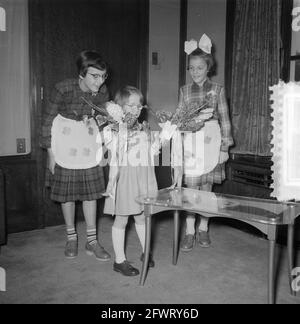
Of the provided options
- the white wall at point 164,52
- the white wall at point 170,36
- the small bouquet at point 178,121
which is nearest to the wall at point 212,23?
the white wall at point 170,36

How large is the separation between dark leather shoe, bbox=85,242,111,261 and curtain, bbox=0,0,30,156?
106 centimetres

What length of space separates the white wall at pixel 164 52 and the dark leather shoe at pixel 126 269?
1.90 metres

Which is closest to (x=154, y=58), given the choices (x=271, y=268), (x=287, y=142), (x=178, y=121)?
(x=287, y=142)

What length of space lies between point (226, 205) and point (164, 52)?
2.33m

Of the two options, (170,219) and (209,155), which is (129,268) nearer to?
(209,155)

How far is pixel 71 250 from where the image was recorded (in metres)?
2.69

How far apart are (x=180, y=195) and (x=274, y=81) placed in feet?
4.61

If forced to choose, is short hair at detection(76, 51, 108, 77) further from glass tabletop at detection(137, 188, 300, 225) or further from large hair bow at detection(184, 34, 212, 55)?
glass tabletop at detection(137, 188, 300, 225)

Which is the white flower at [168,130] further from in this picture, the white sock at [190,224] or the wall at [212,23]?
the wall at [212,23]

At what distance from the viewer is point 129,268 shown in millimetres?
2385

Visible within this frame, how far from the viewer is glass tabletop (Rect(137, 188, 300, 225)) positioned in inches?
72.8

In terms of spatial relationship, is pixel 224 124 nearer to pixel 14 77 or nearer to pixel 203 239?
pixel 203 239

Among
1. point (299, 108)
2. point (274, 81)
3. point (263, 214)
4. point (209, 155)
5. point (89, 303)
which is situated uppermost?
point (274, 81)

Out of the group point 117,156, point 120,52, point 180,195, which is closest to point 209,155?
point 180,195
